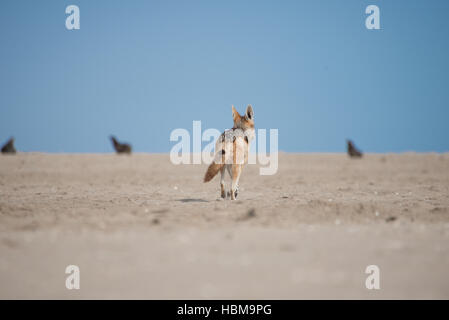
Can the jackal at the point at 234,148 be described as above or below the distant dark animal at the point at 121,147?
below

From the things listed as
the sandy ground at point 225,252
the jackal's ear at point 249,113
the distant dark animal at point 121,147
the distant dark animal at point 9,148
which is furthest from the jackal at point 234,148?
A: the distant dark animal at point 121,147

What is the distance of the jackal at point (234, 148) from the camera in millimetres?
8719

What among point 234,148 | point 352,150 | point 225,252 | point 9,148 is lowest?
point 225,252

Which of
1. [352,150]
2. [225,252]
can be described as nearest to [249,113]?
[225,252]

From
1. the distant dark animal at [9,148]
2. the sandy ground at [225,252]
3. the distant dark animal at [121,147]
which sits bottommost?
the sandy ground at [225,252]

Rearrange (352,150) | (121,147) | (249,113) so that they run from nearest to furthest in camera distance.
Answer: (249,113) → (352,150) → (121,147)

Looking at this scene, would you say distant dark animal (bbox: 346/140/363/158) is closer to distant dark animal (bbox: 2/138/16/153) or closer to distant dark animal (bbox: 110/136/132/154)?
distant dark animal (bbox: 110/136/132/154)

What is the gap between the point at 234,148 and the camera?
8.77 meters

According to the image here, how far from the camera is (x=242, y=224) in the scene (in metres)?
5.80

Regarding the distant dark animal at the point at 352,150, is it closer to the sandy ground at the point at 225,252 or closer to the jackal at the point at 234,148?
the jackal at the point at 234,148

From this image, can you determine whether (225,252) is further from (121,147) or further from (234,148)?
(121,147)

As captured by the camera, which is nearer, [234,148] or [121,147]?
[234,148]

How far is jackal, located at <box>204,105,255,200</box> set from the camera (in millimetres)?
8719
